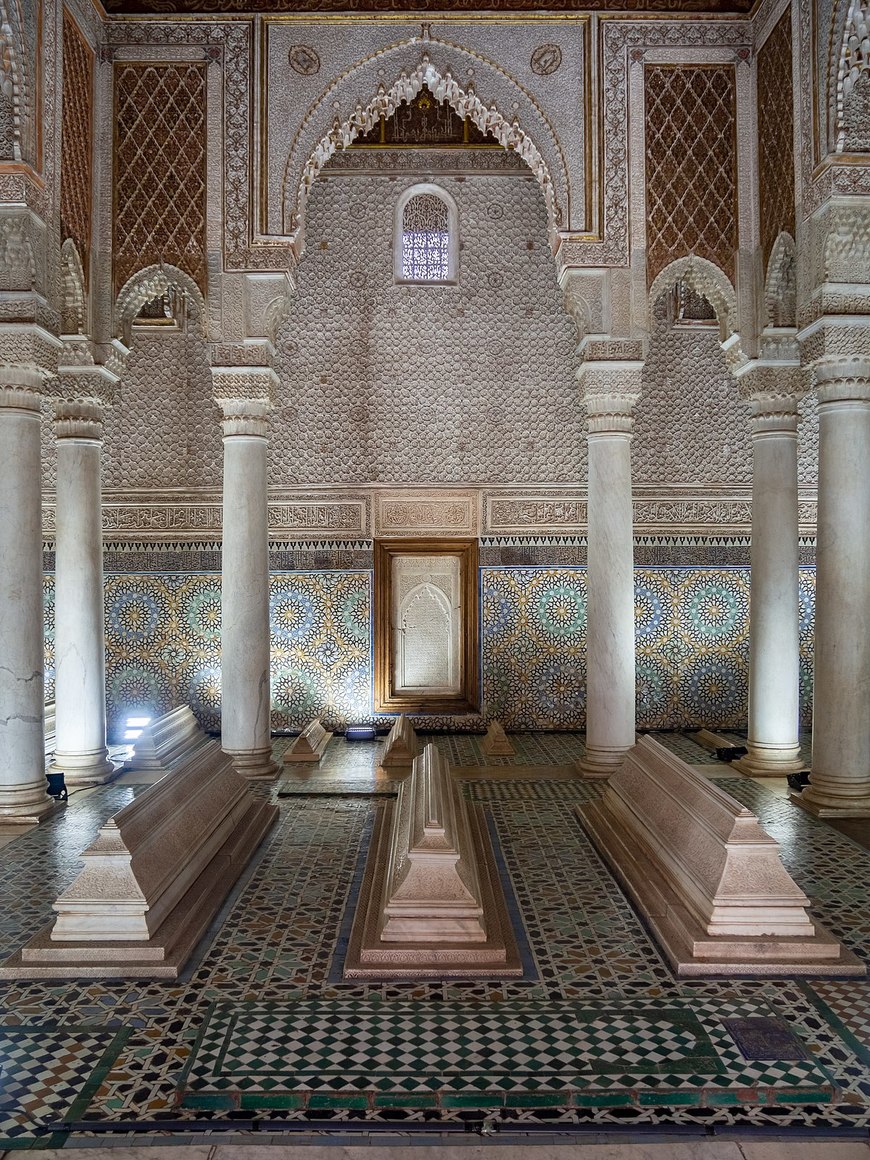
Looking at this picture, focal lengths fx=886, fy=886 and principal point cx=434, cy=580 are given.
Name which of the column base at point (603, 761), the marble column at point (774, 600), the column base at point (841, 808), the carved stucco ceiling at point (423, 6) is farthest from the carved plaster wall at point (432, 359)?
the column base at point (841, 808)

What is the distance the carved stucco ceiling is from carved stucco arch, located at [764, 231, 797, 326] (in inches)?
68.8

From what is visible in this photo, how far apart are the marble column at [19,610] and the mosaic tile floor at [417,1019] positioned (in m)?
0.86

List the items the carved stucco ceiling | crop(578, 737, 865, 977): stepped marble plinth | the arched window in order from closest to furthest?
crop(578, 737, 865, 977): stepped marble plinth, the carved stucco ceiling, the arched window

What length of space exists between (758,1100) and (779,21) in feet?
20.3

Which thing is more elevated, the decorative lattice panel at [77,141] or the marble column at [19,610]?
the decorative lattice panel at [77,141]

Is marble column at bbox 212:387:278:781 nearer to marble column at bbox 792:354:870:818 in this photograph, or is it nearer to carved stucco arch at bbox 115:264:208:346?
carved stucco arch at bbox 115:264:208:346

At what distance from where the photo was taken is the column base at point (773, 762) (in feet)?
20.9

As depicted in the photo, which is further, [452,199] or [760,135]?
[452,199]

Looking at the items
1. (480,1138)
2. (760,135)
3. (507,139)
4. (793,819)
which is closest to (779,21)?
(760,135)

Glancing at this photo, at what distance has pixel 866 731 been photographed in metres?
5.35

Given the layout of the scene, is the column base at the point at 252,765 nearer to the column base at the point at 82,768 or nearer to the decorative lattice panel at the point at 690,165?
the column base at the point at 82,768

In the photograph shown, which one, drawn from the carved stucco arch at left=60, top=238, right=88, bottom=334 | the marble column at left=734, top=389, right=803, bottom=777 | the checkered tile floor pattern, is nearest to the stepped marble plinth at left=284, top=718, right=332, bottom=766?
the marble column at left=734, top=389, right=803, bottom=777

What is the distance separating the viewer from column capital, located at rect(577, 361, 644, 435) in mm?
6184

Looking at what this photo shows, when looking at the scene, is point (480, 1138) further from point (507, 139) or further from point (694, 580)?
point (694, 580)
